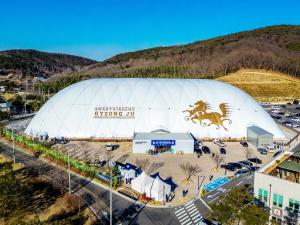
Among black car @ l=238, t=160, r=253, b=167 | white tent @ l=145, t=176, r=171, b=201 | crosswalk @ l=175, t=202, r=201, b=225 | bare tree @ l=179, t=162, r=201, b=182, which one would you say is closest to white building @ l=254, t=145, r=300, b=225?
crosswalk @ l=175, t=202, r=201, b=225

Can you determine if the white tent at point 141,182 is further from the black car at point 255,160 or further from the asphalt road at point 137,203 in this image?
the black car at point 255,160

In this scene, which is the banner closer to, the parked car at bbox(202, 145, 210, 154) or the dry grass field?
the parked car at bbox(202, 145, 210, 154)

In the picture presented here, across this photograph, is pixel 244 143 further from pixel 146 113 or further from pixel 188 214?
pixel 188 214

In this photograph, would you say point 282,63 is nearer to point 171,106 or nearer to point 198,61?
point 198,61

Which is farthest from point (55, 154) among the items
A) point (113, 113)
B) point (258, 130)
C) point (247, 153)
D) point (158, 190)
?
point (258, 130)

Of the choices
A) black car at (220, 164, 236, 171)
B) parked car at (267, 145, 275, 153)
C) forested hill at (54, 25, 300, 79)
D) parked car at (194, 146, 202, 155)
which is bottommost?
black car at (220, 164, 236, 171)

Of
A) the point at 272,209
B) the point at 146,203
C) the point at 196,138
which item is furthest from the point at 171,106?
the point at 272,209
